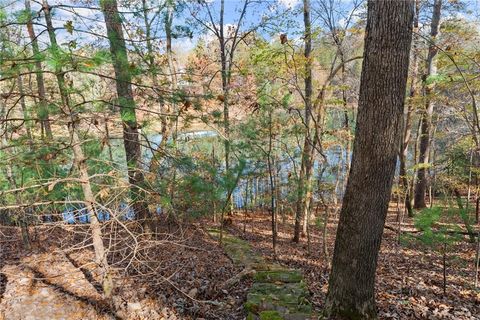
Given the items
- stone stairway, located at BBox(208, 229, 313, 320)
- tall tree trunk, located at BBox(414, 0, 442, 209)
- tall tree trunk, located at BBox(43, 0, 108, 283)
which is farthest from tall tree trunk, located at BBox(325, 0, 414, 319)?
tall tree trunk, located at BBox(414, 0, 442, 209)

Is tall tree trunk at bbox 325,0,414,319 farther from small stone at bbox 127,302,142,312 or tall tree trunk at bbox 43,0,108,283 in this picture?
Answer: tall tree trunk at bbox 43,0,108,283

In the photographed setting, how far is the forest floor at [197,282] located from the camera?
→ 4152mm

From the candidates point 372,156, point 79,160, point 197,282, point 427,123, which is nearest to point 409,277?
point 372,156

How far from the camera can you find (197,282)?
5316mm

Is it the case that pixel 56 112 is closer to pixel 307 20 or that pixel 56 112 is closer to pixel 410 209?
pixel 307 20

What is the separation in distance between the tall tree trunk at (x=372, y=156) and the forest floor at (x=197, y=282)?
3.10 feet

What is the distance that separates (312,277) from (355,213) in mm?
3202

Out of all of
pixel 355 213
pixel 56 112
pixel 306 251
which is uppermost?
pixel 56 112

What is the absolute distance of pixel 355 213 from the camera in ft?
11.2

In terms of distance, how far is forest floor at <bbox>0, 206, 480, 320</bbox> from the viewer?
415cm

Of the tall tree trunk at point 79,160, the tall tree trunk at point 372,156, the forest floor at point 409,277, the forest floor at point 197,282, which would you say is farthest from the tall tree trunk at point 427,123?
the tall tree trunk at point 79,160

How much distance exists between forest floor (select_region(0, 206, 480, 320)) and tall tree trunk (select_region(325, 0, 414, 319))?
0.95 m

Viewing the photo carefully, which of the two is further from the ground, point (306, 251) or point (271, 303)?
point (271, 303)

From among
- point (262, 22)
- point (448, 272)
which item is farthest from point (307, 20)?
point (448, 272)
